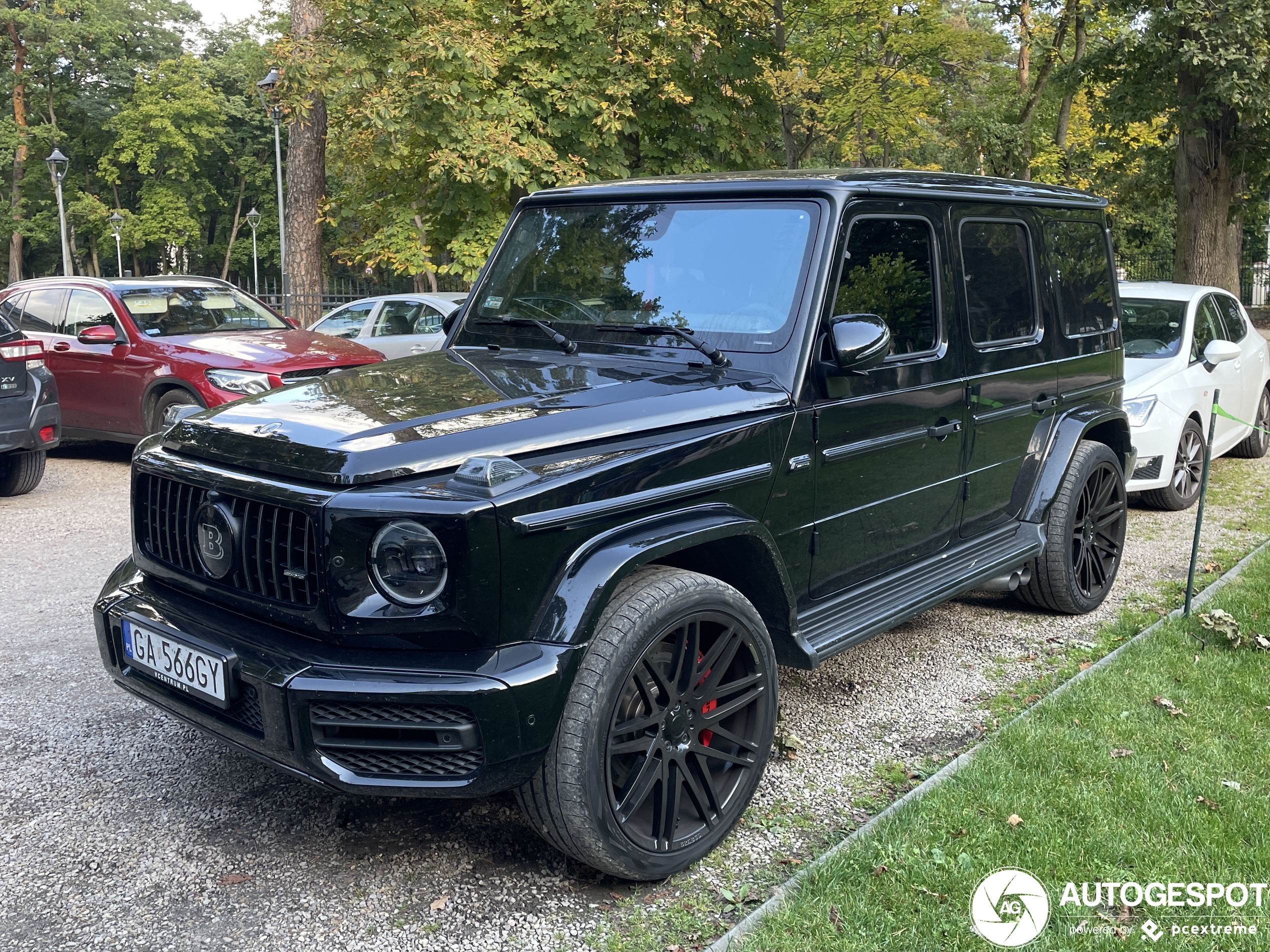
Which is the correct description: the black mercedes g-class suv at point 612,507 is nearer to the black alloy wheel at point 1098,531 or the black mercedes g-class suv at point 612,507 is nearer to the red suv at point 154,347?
the black alloy wheel at point 1098,531

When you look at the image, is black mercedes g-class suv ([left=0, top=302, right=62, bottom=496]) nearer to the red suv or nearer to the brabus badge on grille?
the red suv

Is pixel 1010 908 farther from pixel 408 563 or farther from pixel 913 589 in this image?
pixel 408 563

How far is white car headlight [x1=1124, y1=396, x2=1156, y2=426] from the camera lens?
7.93m

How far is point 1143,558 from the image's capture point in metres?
7.06

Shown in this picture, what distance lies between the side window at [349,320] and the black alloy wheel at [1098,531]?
10.1 meters

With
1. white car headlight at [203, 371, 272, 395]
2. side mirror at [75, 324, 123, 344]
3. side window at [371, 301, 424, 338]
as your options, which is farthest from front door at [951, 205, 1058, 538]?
side window at [371, 301, 424, 338]

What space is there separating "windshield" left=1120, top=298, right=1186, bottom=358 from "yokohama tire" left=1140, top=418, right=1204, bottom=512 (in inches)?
24.9

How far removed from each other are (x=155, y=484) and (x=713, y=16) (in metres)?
13.8

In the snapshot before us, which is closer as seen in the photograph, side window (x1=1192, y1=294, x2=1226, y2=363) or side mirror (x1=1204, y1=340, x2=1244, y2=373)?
side mirror (x1=1204, y1=340, x2=1244, y2=373)

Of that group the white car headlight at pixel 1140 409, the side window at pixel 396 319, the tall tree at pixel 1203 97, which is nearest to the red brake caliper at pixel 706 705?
the white car headlight at pixel 1140 409

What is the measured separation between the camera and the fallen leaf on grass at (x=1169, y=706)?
170 inches

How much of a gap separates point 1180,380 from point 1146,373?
0.28 m

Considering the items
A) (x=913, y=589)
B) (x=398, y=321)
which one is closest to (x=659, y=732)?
(x=913, y=589)

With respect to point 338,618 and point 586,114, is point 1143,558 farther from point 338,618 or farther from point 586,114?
point 586,114
